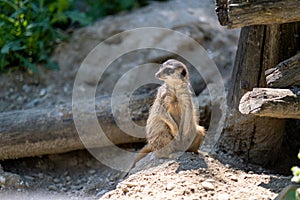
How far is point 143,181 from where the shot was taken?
392 cm

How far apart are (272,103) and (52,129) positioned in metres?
2.04

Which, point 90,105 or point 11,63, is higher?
point 11,63

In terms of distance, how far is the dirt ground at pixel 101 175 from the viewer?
12.3 feet

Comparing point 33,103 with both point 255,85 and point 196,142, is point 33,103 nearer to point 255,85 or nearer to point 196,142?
point 196,142

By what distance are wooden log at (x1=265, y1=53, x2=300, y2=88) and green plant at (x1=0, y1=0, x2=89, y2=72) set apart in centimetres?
264

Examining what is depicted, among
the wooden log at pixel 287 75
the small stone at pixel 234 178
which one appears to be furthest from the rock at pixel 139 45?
the wooden log at pixel 287 75

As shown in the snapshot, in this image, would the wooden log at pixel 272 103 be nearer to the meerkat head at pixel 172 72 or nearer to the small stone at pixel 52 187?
the meerkat head at pixel 172 72

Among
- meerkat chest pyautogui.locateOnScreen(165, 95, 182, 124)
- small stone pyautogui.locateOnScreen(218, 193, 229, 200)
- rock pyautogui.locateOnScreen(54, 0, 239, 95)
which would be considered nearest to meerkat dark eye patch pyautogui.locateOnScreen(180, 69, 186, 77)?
meerkat chest pyautogui.locateOnScreen(165, 95, 182, 124)

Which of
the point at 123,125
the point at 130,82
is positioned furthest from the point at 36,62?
the point at 123,125

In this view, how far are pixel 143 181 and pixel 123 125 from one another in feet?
3.99

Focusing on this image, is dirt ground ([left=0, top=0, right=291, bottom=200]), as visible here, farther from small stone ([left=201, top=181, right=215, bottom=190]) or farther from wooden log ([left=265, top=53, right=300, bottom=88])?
wooden log ([left=265, top=53, right=300, bottom=88])

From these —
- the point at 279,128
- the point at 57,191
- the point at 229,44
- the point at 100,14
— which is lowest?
the point at 57,191

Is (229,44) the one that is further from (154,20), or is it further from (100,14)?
(100,14)

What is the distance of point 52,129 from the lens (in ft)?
16.1
